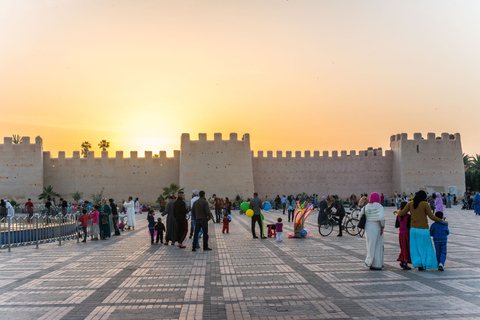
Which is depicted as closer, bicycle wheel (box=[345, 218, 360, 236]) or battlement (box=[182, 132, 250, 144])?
bicycle wheel (box=[345, 218, 360, 236])

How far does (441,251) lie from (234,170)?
31443 mm

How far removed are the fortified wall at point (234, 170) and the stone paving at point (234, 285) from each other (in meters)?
28.1

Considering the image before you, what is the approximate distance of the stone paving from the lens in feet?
16.1

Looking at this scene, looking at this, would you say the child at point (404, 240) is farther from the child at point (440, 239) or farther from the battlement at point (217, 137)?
the battlement at point (217, 137)

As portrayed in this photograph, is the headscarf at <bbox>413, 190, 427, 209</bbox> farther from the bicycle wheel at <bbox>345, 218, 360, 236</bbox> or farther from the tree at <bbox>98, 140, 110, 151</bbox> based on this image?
the tree at <bbox>98, 140, 110, 151</bbox>

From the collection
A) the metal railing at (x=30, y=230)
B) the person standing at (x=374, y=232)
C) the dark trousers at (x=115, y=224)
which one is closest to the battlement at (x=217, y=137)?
the dark trousers at (x=115, y=224)

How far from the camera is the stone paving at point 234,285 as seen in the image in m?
4.91

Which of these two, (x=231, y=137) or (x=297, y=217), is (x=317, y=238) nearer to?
(x=297, y=217)

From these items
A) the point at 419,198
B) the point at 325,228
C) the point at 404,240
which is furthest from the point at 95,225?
the point at 419,198

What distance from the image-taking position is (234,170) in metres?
38.5

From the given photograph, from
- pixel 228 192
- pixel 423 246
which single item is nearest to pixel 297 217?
pixel 423 246

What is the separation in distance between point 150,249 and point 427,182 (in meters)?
34.6

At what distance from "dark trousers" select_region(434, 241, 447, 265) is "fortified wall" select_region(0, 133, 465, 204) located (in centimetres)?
3049

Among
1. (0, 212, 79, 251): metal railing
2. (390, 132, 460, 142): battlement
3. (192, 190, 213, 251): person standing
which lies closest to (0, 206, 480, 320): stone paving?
(192, 190, 213, 251): person standing
